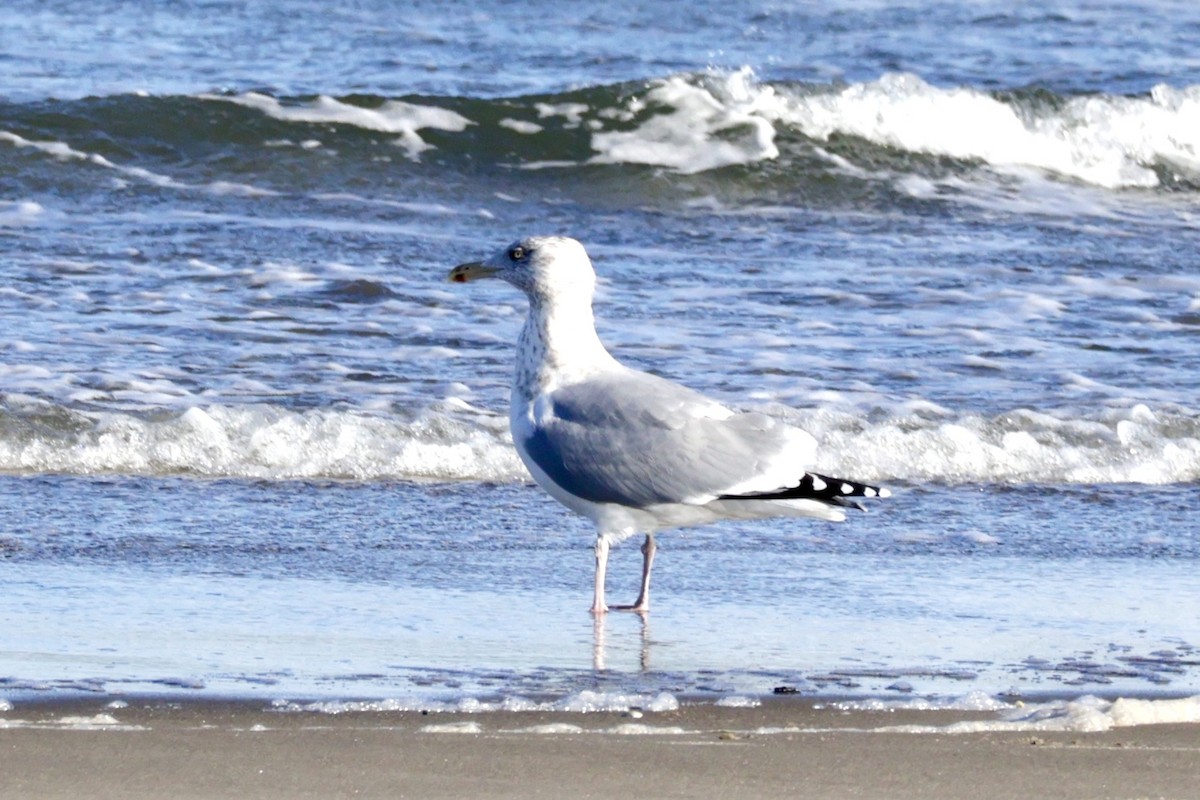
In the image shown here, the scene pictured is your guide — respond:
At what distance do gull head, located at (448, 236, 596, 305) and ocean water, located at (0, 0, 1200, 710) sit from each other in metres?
0.66

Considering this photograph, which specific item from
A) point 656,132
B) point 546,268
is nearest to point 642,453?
point 546,268

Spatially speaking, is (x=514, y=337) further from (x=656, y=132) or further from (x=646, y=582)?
(x=656, y=132)

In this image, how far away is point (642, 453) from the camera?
14.4 feet

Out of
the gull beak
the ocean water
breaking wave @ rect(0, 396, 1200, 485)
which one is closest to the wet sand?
the ocean water

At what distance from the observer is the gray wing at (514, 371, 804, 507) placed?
4.35m

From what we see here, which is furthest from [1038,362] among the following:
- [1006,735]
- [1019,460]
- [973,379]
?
[1006,735]

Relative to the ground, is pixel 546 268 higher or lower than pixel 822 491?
higher

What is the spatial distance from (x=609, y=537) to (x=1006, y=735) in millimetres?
1477

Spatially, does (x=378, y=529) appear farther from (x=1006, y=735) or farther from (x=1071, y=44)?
(x=1071, y=44)

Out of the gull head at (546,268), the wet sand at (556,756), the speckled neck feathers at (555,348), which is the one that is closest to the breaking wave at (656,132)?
the gull head at (546,268)

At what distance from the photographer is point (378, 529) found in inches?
197

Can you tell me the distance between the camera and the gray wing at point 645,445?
14.3ft

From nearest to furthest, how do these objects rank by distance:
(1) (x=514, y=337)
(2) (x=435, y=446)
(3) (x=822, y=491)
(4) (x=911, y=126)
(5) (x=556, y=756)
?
1. (5) (x=556, y=756)
2. (3) (x=822, y=491)
3. (2) (x=435, y=446)
4. (1) (x=514, y=337)
5. (4) (x=911, y=126)

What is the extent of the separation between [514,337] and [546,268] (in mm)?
2411
